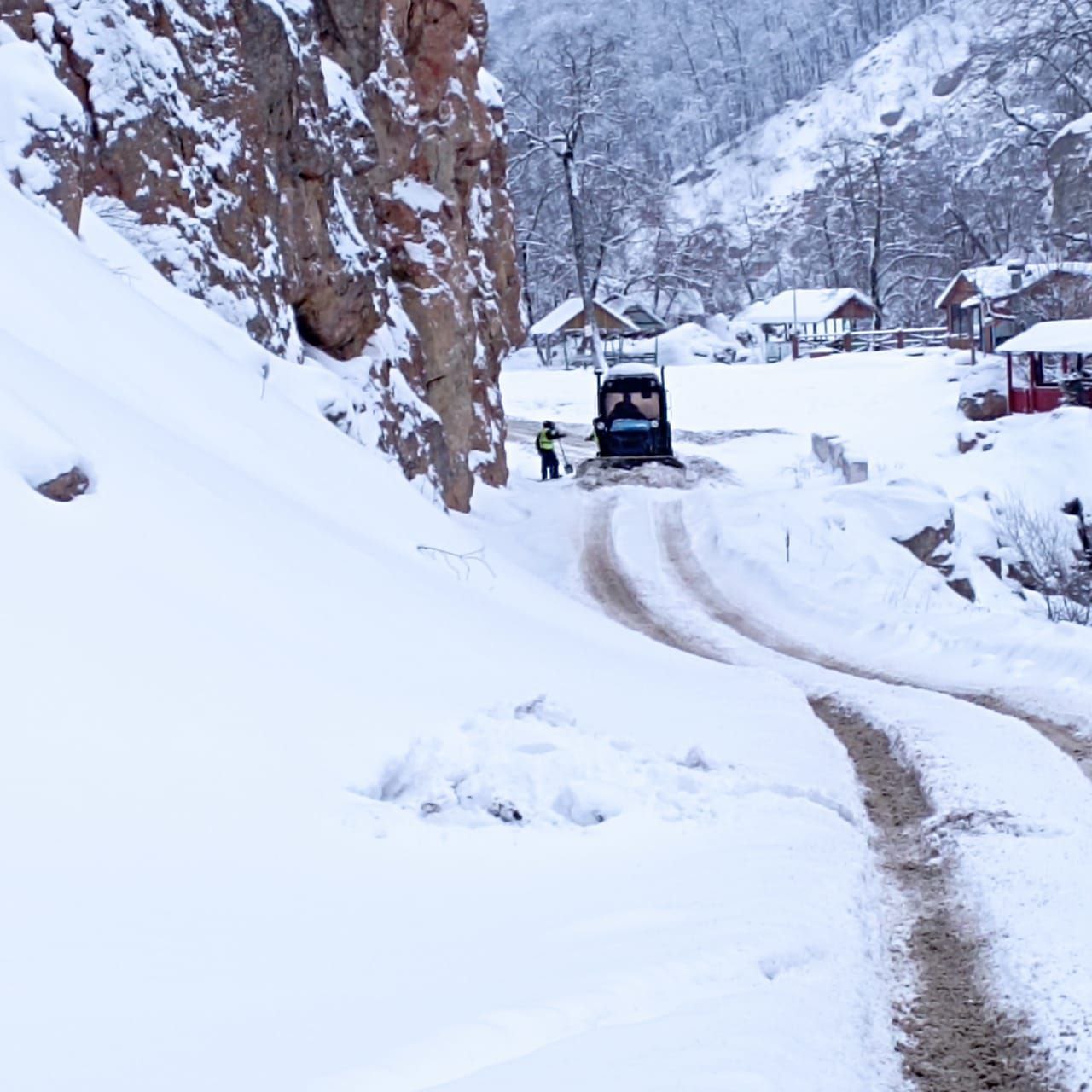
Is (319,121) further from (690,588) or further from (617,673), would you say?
(617,673)

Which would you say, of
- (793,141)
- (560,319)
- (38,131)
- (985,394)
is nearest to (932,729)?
(38,131)

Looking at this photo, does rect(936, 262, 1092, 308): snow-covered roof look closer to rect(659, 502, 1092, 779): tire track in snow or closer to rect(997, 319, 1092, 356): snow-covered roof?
rect(997, 319, 1092, 356): snow-covered roof

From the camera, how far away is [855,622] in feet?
57.2

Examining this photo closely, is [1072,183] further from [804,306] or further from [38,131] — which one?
[38,131]

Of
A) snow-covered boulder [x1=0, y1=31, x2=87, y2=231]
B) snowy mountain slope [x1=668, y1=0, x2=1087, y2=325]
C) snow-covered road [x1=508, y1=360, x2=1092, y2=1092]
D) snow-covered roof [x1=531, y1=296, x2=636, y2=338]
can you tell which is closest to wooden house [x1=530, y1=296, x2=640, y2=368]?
snow-covered roof [x1=531, y1=296, x2=636, y2=338]

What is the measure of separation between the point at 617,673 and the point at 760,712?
1235mm

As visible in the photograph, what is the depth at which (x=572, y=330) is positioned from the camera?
70.7m

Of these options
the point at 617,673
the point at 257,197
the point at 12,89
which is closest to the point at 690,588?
the point at 257,197

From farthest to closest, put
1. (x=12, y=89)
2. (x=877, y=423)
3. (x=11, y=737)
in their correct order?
(x=877, y=423)
(x=12, y=89)
(x=11, y=737)

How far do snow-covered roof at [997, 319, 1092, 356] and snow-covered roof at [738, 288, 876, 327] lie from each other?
117 feet

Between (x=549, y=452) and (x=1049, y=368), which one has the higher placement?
(x=549, y=452)

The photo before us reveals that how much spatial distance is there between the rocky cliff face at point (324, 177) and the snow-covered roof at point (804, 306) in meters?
43.2

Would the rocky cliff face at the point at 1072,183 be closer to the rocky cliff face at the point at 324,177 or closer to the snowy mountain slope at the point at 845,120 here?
the rocky cliff face at the point at 324,177

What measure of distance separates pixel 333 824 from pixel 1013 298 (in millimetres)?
49823
